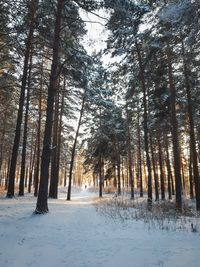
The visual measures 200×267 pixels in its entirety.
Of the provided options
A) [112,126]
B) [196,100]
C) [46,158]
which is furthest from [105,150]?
[46,158]

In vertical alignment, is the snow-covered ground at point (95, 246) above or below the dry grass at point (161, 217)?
below

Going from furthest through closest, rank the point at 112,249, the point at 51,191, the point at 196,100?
the point at 51,191 → the point at 196,100 → the point at 112,249

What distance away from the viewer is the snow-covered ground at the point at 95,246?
15.1ft

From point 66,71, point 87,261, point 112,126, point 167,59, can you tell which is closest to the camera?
point 87,261

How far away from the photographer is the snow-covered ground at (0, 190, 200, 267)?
461cm

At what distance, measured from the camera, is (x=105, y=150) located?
2967 centimetres

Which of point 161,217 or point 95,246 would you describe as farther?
point 161,217

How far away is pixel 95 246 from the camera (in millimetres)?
5633

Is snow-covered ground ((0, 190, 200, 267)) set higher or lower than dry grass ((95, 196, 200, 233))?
lower

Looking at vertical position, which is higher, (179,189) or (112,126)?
(112,126)

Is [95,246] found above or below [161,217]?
below

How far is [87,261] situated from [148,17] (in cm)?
1273

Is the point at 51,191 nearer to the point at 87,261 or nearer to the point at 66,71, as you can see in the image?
the point at 66,71

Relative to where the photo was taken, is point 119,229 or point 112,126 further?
point 112,126
